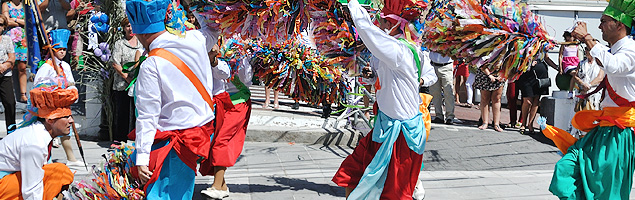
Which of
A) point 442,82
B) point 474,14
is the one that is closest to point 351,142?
point 442,82

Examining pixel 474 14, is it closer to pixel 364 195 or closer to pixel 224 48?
pixel 364 195

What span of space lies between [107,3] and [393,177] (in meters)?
5.18

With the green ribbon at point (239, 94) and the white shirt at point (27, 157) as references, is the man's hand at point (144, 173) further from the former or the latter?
the green ribbon at point (239, 94)

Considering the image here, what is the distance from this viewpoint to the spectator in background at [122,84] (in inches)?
304

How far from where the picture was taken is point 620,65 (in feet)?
14.2

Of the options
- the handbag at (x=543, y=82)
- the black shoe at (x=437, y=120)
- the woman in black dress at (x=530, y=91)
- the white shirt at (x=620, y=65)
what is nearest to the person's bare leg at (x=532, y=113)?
the woman in black dress at (x=530, y=91)

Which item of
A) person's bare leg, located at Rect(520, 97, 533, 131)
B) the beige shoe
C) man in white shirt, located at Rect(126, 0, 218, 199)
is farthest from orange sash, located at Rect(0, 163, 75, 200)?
person's bare leg, located at Rect(520, 97, 533, 131)

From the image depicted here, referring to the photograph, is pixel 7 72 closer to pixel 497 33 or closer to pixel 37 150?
pixel 37 150

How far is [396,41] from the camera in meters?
4.29

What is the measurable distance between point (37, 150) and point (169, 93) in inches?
35.1

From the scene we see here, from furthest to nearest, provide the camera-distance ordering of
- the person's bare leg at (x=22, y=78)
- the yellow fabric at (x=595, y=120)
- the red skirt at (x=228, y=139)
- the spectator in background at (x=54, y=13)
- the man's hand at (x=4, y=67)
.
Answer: the spectator in background at (x=54, y=13) → the person's bare leg at (x=22, y=78) → the man's hand at (x=4, y=67) → the red skirt at (x=228, y=139) → the yellow fabric at (x=595, y=120)

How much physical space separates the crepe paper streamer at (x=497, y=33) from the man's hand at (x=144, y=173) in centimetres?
239

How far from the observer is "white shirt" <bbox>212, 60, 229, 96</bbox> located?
546 cm

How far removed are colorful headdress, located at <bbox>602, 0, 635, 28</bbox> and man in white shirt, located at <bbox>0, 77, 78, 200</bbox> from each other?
3647 mm
